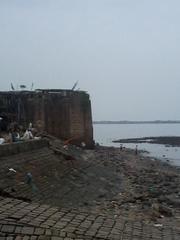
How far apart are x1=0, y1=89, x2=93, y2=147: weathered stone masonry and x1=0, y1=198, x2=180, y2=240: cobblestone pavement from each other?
25.3 metres

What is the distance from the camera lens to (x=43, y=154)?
1645 centimetres

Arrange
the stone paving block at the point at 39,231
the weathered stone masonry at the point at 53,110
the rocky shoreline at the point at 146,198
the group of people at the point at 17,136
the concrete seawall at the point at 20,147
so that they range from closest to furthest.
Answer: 1. the stone paving block at the point at 39,231
2. the rocky shoreline at the point at 146,198
3. the concrete seawall at the point at 20,147
4. the group of people at the point at 17,136
5. the weathered stone masonry at the point at 53,110

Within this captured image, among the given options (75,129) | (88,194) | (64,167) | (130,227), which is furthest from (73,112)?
(130,227)

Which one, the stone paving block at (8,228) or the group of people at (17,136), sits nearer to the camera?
the stone paving block at (8,228)

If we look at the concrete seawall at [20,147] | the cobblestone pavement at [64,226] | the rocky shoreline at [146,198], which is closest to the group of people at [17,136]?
the concrete seawall at [20,147]

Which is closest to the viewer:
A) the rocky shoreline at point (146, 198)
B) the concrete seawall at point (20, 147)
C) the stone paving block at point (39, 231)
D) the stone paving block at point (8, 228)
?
the stone paving block at point (39, 231)

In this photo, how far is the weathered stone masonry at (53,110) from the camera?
32.0 m

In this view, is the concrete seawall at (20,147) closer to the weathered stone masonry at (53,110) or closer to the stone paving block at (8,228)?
the stone paving block at (8,228)

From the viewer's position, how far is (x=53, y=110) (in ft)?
108

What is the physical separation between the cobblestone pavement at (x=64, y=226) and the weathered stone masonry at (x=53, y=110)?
82.9 feet

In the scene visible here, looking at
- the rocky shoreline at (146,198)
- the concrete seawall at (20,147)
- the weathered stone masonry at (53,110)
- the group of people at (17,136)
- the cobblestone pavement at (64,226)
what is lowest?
the rocky shoreline at (146,198)

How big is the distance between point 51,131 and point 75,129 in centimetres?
194

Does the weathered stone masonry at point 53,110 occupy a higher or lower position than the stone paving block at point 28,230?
higher

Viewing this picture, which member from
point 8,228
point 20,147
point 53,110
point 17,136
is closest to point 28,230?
point 8,228
